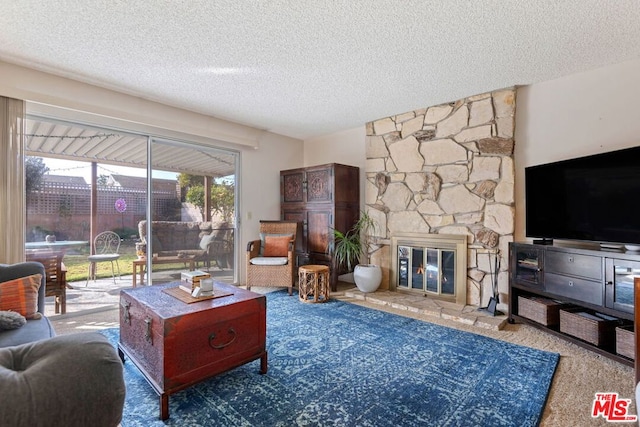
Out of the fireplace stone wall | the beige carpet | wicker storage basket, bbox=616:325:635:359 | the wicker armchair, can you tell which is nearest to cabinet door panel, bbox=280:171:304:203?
the wicker armchair

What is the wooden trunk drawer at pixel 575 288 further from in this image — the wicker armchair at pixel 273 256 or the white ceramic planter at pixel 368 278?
the wicker armchair at pixel 273 256

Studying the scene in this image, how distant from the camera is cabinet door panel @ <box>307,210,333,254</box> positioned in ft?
14.2

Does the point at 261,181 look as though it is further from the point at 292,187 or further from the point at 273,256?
the point at 273,256

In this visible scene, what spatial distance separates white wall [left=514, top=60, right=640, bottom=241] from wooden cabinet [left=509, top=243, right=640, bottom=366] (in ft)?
1.66

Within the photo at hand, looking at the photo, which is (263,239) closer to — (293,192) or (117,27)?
(293,192)

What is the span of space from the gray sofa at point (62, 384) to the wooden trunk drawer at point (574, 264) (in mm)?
2993

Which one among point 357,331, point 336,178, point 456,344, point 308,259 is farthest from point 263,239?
point 456,344

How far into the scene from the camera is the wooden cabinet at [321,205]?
429cm

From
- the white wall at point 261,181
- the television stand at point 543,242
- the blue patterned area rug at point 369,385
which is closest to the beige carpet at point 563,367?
the blue patterned area rug at point 369,385

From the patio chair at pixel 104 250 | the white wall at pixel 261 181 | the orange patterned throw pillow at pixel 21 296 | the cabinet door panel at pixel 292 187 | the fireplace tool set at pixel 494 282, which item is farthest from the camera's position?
the cabinet door panel at pixel 292 187

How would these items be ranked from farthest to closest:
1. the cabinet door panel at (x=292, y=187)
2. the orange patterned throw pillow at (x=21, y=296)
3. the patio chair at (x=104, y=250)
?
the cabinet door panel at (x=292, y=187) → the patio chair at (x=104, y=250) → the orange patterned throw pillow at (x=21, y=296)

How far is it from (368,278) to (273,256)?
133 centimetres

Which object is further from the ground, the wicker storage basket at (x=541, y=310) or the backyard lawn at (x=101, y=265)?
the backyard lawn at (x=101, y=265)

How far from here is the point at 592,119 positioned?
9.04ft
